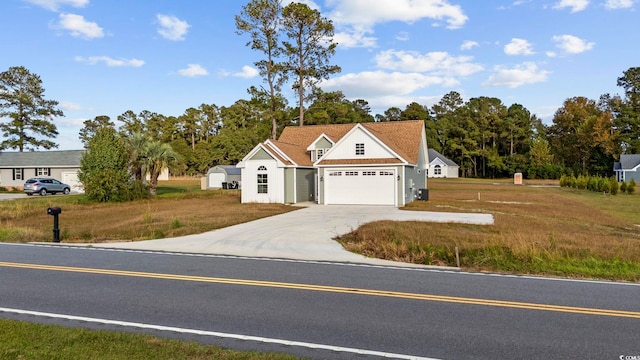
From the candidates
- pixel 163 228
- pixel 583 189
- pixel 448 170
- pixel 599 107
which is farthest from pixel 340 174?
pixel 599 107

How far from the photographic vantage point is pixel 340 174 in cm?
2848

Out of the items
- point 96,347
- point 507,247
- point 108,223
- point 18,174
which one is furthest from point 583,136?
point 96,347

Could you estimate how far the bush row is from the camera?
42.4 metres

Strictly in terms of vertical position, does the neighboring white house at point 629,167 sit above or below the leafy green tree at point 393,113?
below

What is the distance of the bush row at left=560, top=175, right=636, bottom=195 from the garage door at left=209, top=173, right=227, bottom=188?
133 ft

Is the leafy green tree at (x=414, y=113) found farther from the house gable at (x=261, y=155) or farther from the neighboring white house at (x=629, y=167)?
the house gable at (x=261, y=155)

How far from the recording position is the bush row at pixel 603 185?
42375 mm

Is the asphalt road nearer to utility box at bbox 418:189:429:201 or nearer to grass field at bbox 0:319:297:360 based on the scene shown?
grass field at bbox 0:319:297:360

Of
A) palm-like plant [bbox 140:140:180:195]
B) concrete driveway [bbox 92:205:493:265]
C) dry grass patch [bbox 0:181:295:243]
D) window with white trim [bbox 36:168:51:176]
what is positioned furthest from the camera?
window with white trim [bbox 36:168:51:176]

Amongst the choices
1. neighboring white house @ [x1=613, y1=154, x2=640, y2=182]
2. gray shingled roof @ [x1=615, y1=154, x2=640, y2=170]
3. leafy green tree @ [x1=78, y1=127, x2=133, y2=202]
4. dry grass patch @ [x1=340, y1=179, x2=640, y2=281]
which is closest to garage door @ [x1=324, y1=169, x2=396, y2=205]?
dry grass patch @ [x1=340, y1=179, x2=640, y2=281]

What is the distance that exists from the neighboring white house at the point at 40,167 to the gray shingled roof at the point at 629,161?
7425cm

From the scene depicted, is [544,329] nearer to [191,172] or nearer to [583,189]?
[583,189]

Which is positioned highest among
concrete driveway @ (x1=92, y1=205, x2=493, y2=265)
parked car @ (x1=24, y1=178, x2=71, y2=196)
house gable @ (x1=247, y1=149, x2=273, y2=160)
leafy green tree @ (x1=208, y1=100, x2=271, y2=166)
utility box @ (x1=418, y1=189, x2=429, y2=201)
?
leafy green tree @ (x1=208, y1=100, x2=271, y2=166)

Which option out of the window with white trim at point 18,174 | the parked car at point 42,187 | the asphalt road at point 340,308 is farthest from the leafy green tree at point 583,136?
the window with white trim at point 18,174
